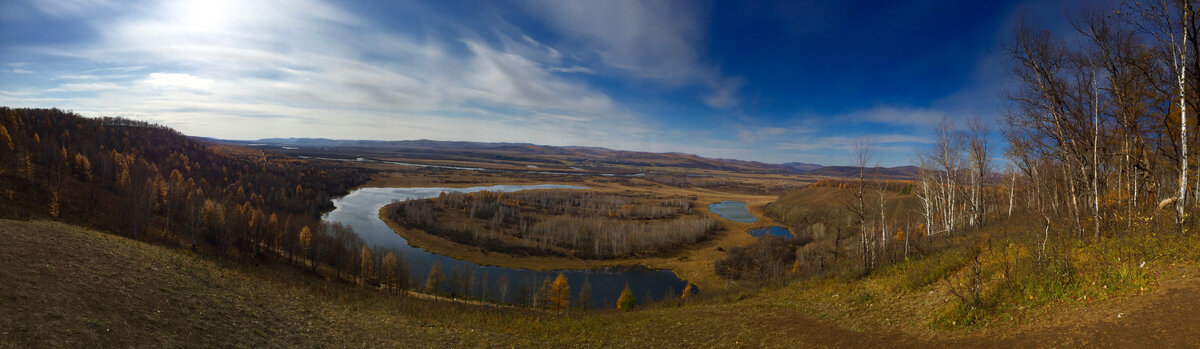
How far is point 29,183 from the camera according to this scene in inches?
1686

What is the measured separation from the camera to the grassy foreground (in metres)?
6.79

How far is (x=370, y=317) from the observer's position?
1486 centimetres

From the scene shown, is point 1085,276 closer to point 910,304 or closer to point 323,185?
point 910,304

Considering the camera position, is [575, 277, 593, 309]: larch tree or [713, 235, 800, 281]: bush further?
[713, 235, 800, 281]: bush

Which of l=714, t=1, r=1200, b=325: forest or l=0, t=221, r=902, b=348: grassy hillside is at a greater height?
l=714, t=1, r=1200, b=325: forest

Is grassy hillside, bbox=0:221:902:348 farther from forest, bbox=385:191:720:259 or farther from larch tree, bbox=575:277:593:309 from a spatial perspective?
forest, bbox=385:191:720:259

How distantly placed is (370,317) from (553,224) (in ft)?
178

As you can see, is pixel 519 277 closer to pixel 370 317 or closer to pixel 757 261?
pixel 757 261

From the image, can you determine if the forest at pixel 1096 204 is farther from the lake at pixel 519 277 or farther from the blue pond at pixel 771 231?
the blue pond at pixel 771 231

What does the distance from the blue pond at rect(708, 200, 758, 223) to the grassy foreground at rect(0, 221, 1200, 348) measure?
241 feet

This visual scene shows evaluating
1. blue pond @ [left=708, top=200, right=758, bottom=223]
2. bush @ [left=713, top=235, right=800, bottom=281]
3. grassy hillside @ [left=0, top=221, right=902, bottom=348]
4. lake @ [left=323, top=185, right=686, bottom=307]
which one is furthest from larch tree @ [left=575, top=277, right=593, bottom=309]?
blue pond @ [left=708, top=200, right=758, bottom=223]

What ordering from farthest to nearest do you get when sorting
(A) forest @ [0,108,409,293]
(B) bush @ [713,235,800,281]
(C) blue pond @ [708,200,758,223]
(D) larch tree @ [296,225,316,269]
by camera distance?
(C) blue pond @ [708,200,758,223], (D) larch tree @ [296,225,316,269], (B) bush @ [713,235,800,281], (A) forest @ [0,108,409,293]

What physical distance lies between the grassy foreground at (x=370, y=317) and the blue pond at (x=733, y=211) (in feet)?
241

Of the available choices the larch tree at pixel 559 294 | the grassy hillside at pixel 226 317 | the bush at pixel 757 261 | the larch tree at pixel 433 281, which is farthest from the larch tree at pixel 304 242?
the bush at pixel 757 261
